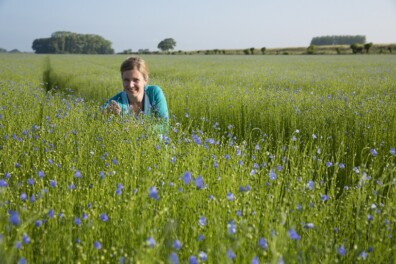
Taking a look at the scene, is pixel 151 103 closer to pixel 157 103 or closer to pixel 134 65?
pixel 157 103

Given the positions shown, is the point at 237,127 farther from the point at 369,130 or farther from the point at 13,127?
the point at 13,127

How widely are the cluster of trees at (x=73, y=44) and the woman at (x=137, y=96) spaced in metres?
98.5

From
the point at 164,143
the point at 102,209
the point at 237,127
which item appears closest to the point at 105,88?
the point at 237,127

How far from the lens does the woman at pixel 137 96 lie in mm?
4441

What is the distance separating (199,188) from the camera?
2.04 m

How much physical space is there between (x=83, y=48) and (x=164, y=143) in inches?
4304

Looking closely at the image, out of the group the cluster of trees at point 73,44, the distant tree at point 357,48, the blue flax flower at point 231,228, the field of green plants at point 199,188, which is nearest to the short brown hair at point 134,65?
the field of green plants at point 199,188

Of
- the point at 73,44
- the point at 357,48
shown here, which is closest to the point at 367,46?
the point at 357,48

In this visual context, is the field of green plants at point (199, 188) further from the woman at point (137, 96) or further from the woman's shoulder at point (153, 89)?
the woman's shoulder at point (153, 89)

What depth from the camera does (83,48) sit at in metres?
105

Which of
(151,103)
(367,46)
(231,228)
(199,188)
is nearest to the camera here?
(231,228)

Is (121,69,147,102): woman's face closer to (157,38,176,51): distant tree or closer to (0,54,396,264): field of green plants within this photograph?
(0,54,396,264): field of green plants

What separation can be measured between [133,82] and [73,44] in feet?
353

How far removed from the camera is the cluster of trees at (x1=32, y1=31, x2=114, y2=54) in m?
Answer: 98.7
